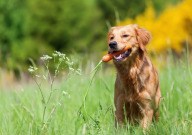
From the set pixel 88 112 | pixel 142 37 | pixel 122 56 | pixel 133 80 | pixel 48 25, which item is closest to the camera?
pixel 122 56

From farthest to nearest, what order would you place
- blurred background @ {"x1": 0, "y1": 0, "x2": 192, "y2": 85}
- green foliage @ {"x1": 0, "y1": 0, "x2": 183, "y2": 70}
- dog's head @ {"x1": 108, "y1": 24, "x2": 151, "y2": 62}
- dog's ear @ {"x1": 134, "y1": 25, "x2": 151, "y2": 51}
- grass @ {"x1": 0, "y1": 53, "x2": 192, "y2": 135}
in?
green foliage @ {"x1": 0, "y1": 0, "x2": 183, "y2": 70}, blurred background @ {"x1": 0, "y1": 0, "x2": 192, "y2": 85}, dog's ear @ {"x1": 134, "y1": 25, "x2": 151, "y2": 51}, dog's head @ {"x1": 108, "y1": 24, "x2": 151, "y2": 62}, grass @ {"x1": 0, "y1": 53, "x2": 192, "y2": 135}

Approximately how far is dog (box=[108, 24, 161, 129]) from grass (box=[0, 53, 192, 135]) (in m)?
0.16

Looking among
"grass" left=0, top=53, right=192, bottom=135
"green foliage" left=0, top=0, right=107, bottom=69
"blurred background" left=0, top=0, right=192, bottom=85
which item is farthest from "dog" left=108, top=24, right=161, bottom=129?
"green foliage" left=0, top=0, right=107, bottom=69

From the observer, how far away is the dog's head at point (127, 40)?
3775mm

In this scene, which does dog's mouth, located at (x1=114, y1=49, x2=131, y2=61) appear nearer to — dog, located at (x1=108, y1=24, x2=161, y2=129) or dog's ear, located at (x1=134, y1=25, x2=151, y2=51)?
dog, located at (x1=108, y1=24, x2=161, y2=129)

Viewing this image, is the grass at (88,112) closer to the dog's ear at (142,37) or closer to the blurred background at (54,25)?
the dog's ear at (142,37)

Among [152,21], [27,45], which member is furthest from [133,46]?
[27,45]

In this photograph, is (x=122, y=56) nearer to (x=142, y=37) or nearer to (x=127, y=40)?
(x=127, y=40)

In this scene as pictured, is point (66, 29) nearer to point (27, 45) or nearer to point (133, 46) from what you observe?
point (27, 45)

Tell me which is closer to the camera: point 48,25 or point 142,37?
point 142,37

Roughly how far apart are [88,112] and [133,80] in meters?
0.79

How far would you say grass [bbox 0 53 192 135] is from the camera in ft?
10.7

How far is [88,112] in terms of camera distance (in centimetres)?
426

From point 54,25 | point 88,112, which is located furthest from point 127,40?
point 54,25
